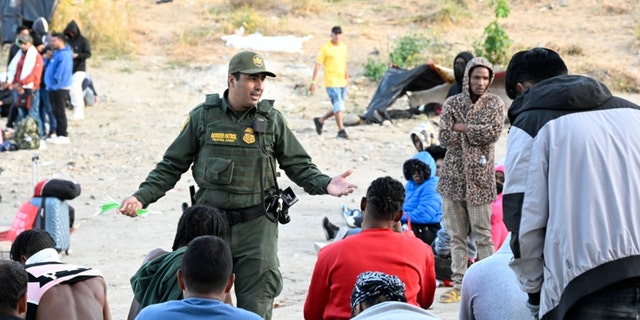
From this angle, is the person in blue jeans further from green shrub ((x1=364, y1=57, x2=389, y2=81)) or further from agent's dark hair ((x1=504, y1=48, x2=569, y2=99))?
agent's dark hair ((x1=504, y1=48, x2=569, y2=99))

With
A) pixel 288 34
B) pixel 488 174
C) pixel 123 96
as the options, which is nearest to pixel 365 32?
pixel 288 34

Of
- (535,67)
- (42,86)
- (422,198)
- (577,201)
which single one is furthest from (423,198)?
(42,86)

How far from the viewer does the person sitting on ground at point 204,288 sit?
401 cm

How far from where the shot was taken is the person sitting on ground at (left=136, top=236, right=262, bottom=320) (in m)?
4.01

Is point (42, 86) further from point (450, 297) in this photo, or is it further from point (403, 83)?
point (450, 297)

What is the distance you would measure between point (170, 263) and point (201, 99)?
1513cm

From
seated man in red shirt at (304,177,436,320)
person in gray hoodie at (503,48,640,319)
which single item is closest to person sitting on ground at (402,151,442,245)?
seated man in red shirt at (304,177,436,320)

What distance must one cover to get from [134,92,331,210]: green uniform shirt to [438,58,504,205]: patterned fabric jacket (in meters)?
1.82

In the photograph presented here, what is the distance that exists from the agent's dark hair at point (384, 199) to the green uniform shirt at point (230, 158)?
3.00 ft

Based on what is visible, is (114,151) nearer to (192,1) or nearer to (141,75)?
(141,75)

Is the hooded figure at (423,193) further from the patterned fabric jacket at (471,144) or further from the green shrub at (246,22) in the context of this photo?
Answer: the green shrub at (246,22)

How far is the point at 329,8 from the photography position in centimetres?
2720

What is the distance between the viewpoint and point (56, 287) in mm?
5250

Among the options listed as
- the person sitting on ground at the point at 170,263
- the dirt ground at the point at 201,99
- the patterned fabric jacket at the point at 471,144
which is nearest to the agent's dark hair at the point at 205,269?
the person sitting on ground at the point at 170,263
